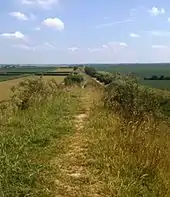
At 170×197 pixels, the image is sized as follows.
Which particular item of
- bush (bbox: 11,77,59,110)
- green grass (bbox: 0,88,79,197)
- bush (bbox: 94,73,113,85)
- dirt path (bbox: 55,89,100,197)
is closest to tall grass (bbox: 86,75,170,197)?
dirt path (bbox: 55,89,100,197)

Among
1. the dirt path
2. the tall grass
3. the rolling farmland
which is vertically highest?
the tall grass

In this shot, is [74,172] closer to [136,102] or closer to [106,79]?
[136,102]

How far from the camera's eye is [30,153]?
6180 millimetres

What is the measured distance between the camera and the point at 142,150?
6000 mm

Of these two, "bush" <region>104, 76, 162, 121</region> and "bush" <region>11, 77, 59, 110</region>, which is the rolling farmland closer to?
"bush" <region>11, 77, 59, 110</region>

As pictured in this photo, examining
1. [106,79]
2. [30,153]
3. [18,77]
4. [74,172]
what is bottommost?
[18,77]

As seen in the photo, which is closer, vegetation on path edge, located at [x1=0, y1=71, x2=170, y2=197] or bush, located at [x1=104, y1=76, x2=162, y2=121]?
vegetation on path edge, located at [x1=0, y1=71, x2=170, y2=197]

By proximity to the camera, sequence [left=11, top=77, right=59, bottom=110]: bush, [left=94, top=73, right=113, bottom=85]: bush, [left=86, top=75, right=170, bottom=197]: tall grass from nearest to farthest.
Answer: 1. [left=86, top=75, right=170, bottom=197]: tall grass
2. [left=11, top=77, right=59, bottom=110]: bush
3. [left=94, top=73, right=113, bottom=85]: bush

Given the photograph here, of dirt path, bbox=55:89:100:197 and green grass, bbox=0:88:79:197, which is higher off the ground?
green grass, bbox=0:88:79:197

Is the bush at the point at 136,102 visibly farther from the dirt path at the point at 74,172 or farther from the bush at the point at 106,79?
the bush at the point at 106,79

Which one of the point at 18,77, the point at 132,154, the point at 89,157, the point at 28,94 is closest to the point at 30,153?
the point at 89,157

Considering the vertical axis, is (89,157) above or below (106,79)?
above

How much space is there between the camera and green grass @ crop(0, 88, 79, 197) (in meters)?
4.52

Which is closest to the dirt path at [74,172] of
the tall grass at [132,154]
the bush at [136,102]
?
the tall grass at [132,154]
